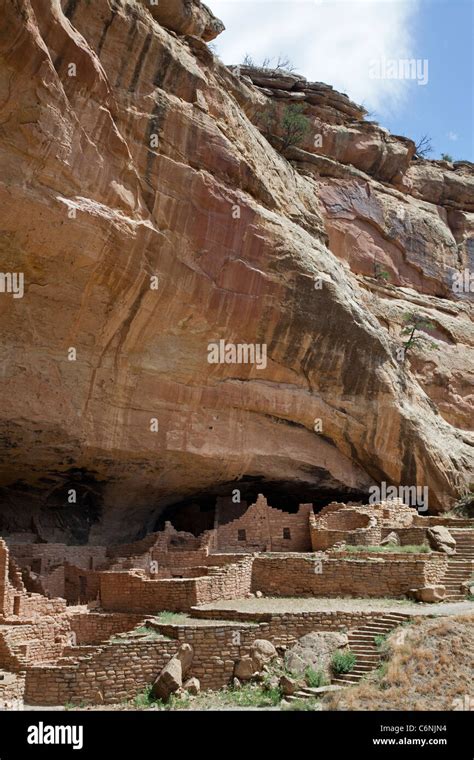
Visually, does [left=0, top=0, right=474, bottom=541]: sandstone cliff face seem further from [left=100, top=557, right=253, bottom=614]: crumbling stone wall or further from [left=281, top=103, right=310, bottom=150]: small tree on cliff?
[left=100, top=557, right=253, bottom=614]: crumbling stone wall

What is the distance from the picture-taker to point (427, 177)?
42281 mm

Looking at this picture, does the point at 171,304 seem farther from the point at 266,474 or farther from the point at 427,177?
the point at 427,177

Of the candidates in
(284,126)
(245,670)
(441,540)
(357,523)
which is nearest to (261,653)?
(245,670)

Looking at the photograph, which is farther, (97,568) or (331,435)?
(331,435)

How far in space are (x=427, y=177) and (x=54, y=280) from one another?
26225mm

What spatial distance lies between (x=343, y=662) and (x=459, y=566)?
22.9 feet

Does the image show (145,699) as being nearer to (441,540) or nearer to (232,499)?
(441,540)

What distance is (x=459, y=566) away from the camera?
70.4 feet

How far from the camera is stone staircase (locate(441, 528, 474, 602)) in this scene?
1986cm

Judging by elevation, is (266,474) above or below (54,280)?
below

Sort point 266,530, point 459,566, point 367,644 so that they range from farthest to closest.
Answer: point 266,530 < point 459,566 < point 367,644

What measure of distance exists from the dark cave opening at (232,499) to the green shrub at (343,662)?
39.6 ft
